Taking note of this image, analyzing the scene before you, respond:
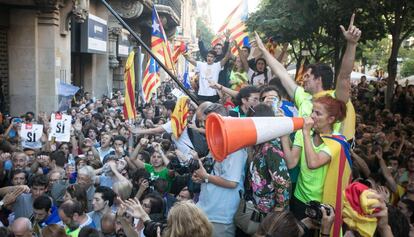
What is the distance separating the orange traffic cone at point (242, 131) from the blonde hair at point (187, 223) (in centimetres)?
38

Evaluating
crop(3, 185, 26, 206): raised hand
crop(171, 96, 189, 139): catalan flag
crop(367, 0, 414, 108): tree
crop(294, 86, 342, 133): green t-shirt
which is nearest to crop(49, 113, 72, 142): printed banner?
crop(171, 96, 189, 139): catalan flag

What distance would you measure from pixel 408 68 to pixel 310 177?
153 feet

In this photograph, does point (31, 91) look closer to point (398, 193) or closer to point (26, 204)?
point (26, 204)

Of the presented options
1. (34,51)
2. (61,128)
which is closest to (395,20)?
(34,51)

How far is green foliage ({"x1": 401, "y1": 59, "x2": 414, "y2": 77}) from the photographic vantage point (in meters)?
46.5

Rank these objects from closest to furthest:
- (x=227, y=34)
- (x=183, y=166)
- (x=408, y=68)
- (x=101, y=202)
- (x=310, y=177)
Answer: (x=310, y=177), (x=101, y=202), (x=183, y=166), (x=227, y=34), (x=408, y=68)

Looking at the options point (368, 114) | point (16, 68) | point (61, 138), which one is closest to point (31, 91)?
point (16, 68)

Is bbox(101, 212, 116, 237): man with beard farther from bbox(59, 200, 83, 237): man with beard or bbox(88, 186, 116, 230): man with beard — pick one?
bbox(88, 186, 116, 230): man with beard

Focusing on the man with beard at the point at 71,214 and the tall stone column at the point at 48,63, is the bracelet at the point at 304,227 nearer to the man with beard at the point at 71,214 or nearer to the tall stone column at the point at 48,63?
the man with beard at the point at 71,214

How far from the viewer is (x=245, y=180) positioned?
14.7ft

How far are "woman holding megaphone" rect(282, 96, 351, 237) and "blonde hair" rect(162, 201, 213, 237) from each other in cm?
98

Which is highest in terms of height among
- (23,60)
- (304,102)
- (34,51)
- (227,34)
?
(227,34)

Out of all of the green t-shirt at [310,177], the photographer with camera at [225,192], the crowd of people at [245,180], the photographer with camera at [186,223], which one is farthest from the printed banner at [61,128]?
the photographer with camera at [186,223]

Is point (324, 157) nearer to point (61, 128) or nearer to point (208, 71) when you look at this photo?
point (208, 71)
